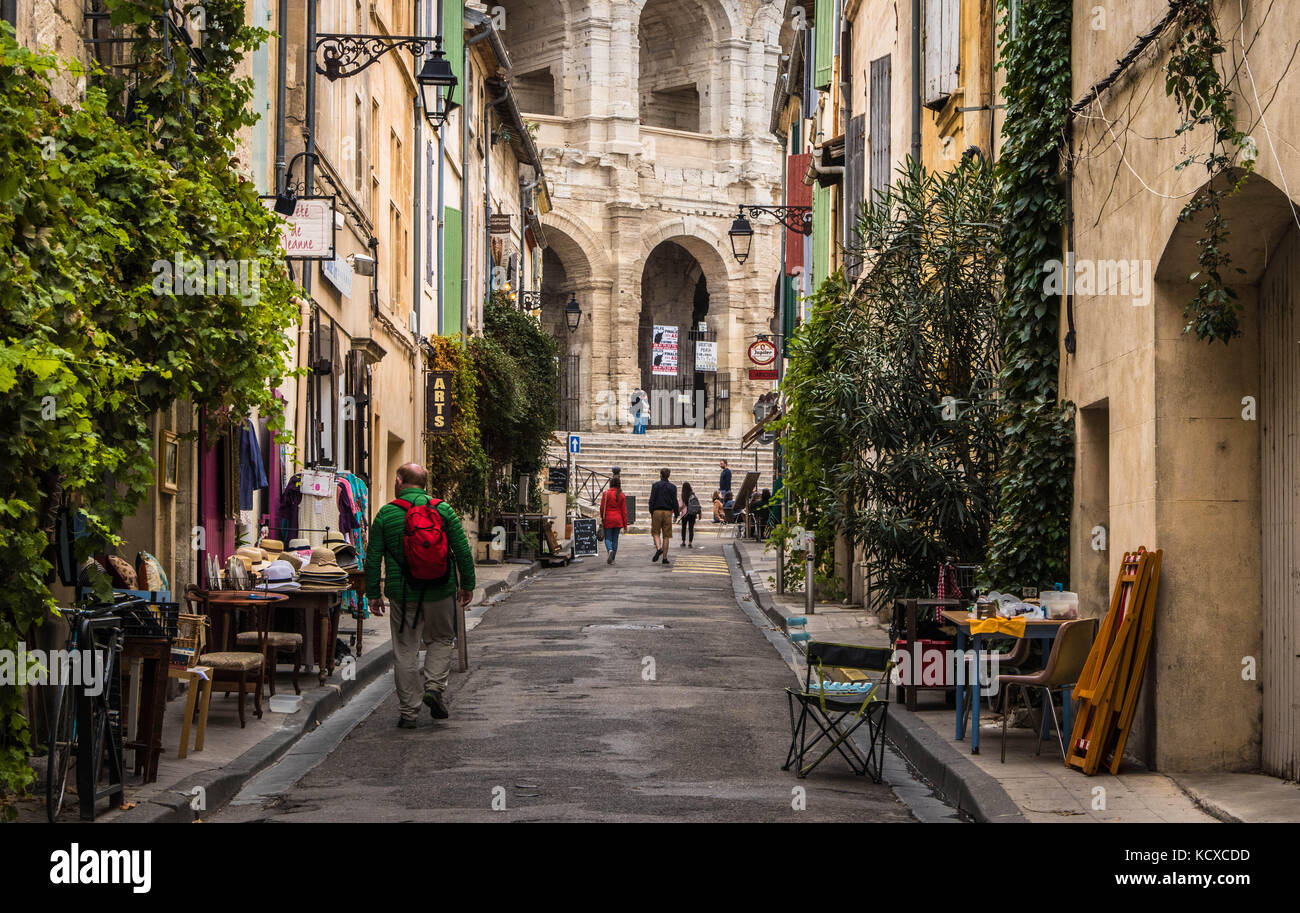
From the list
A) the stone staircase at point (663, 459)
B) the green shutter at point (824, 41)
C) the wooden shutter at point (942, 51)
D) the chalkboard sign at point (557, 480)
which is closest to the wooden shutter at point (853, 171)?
the green shutter at point (824, 41)

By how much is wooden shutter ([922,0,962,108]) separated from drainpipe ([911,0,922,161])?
0.89 meters

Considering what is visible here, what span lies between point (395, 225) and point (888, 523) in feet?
40.0

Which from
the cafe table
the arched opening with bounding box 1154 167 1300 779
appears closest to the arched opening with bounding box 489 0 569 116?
the cafe table

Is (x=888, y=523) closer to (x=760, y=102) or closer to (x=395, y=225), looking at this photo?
(x=395, y=225)

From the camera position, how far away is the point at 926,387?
13320 millimetres

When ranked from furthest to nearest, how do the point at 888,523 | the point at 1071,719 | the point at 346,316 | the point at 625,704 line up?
the point at 346,316, the point at 888,523, the point at 625,704, the point at 1071,719

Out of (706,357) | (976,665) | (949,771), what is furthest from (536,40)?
(949,771)

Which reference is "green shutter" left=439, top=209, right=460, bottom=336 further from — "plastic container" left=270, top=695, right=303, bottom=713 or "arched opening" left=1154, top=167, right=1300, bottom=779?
"arched opening" left=1154, top=167, right=1300, bottom=779

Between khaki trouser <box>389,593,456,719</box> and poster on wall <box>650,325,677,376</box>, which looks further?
poster on wall <box>650,325,677,376</box>

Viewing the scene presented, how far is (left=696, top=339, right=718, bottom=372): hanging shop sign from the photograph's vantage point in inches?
2164

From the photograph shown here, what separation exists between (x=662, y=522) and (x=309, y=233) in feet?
53.4

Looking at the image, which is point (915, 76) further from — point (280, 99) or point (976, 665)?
point (976, 665)

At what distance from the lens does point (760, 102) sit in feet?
186
